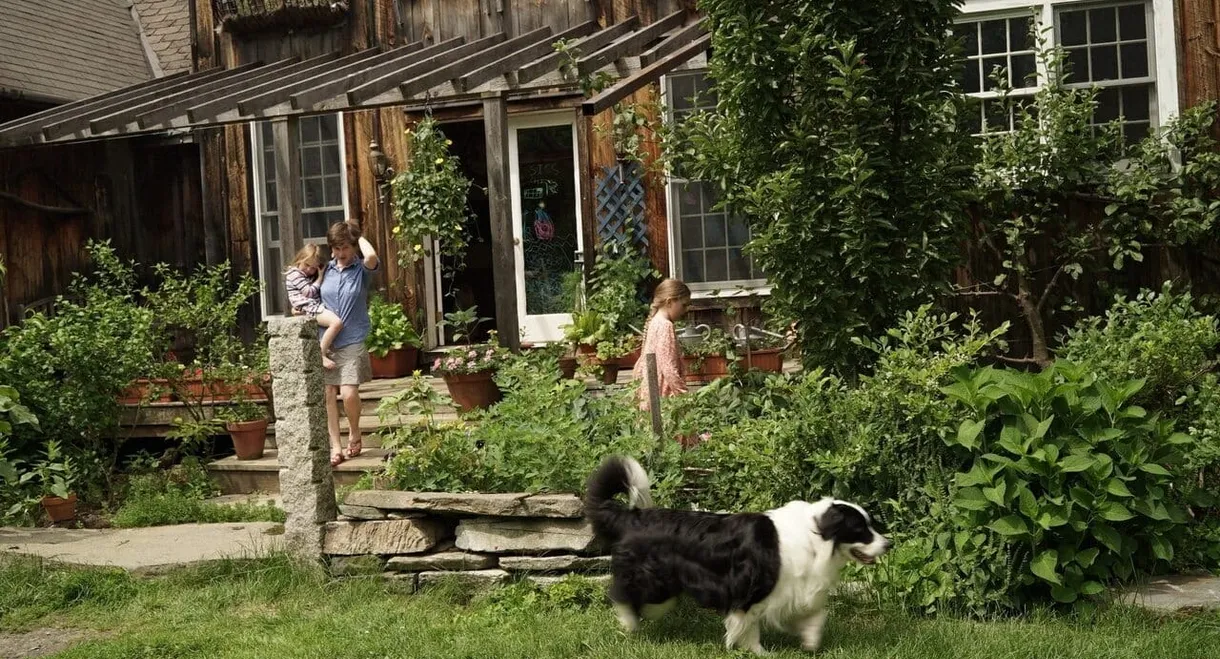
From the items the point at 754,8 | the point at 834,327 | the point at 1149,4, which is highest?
the point at 1149,4

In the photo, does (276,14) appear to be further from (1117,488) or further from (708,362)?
(1117,488)

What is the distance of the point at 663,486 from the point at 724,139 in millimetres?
2085

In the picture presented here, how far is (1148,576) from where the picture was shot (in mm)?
5441

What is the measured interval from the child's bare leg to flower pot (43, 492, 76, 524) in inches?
77.8

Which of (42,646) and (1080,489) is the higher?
(1080,489)

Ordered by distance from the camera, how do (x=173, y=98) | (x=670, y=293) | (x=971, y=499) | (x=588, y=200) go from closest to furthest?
1. (x=971, y=499)
2. (x=670, y=293)
3. (x=173, y=98)
4. (x=588, y=200)

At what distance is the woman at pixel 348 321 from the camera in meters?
8.22

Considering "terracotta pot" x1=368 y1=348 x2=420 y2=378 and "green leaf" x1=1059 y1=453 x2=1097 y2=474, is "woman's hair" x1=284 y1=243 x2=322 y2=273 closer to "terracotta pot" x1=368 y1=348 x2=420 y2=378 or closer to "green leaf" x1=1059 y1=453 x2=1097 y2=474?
"terracotta pot" x1=368 y1=348 x2=420 y2=378

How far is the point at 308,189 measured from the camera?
12.3 metres

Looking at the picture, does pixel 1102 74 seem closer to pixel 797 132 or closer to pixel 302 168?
pixel 797 132

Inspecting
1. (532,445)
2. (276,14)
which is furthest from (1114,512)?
(276,14)

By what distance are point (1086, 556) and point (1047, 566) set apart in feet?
0.71

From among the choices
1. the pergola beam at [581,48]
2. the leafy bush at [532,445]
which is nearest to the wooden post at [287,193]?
the pergola beam at [581,48]

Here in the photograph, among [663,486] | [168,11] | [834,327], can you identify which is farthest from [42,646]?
[168,11]
